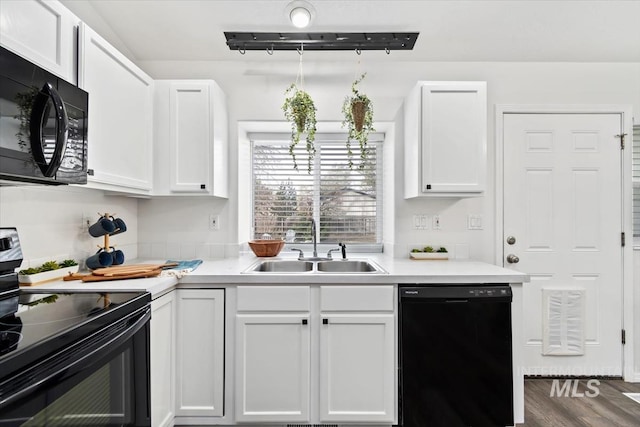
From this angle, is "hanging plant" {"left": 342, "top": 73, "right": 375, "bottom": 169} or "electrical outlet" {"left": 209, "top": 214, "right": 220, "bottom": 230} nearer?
"hanging plant" {"left": 342, "top": 73, "right": 375, "bottom": 169}

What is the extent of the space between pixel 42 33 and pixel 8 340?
1178 mm

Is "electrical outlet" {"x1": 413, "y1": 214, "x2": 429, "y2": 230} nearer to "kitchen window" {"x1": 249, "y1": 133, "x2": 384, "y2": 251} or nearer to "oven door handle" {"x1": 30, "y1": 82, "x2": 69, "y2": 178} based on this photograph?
"kitchen window" {"x1": 249, "y1": 133, "x2": 384, "y2": 251}

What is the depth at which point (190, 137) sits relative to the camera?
220cm

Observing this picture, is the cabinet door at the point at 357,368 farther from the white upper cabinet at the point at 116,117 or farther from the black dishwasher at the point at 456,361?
the white upper cabinet at the point at 116,117

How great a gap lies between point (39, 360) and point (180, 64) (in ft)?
7.47

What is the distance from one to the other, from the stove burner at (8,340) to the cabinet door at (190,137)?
4.57ft

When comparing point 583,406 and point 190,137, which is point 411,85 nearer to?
point 190,137

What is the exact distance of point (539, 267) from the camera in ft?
8.08

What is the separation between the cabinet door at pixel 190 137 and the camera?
2.19m

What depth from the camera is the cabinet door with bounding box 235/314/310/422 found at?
1.79 metres

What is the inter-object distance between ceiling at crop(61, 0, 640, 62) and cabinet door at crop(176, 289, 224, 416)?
173cm

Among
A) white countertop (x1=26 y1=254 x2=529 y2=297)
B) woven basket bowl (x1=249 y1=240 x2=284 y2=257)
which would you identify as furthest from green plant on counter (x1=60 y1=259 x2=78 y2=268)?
woven basket bowl (x1=249 y1=240 x2=284 y2=257)

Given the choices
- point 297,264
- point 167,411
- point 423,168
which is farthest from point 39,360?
point 423,168

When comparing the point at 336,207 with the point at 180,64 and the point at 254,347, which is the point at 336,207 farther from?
the point at 180,64
